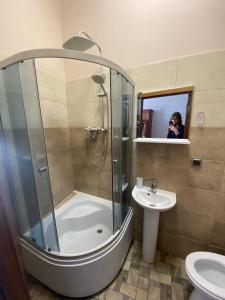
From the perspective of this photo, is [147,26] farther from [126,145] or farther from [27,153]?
[27,153]

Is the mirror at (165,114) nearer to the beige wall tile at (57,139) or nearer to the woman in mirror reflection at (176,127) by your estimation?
the woman in mirror reflection at (176,127)

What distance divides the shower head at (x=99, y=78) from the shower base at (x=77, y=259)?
1.43m

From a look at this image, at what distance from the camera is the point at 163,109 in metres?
1.34

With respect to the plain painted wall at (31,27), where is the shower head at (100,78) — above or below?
below

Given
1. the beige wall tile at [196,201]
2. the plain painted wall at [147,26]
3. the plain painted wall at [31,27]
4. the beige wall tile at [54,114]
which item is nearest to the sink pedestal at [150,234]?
the beige wall tile at [196,201]

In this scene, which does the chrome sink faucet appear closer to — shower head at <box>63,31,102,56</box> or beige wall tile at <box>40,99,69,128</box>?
beige wall tile at <box>40,99,69,128</box>

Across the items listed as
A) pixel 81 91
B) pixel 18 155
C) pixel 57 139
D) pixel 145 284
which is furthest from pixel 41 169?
pixel 145 284

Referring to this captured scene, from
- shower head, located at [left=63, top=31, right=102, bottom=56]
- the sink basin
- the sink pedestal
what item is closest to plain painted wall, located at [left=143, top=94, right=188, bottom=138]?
the sink basin

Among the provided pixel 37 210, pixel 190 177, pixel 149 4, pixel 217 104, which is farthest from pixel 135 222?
pixel 149 4

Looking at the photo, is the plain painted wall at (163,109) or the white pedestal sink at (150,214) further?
the white pedestal sink at (150,214)

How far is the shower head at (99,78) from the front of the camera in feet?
4.79

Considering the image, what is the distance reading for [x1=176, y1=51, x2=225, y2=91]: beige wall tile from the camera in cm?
112

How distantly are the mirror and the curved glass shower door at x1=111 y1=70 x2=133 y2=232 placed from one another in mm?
131

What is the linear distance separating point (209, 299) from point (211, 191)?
0.76 meters
